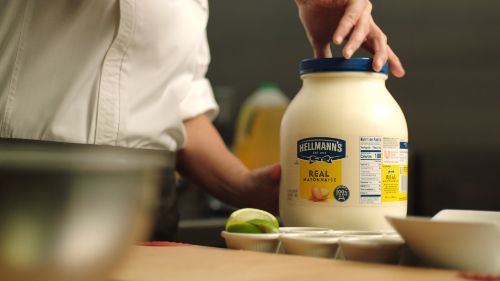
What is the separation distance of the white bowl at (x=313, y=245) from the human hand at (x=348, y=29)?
28 centimetres

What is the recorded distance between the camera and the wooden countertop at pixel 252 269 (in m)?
0.57

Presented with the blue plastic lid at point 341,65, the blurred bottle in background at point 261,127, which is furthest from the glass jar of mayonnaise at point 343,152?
the blurred bottle in background at point 261,127

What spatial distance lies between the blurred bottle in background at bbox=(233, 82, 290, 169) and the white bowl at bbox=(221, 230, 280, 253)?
1562 mm

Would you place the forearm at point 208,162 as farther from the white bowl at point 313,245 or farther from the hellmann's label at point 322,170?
the white bowl at point 313,245

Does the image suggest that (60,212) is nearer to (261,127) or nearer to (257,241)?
(257,241)

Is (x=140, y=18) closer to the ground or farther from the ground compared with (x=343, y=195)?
farther from the ground

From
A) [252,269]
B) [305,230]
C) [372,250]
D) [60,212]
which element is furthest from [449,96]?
[60,212]

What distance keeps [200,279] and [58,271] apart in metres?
0.28

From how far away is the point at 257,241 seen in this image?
78 cm

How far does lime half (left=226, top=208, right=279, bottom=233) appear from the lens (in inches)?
31.8

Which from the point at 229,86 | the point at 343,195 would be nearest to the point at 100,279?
the point at 343,195

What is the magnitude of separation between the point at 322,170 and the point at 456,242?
26 cm

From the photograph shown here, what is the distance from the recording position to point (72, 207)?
0.29 meters

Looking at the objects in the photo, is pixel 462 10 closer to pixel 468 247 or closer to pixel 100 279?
pixel 468 247
